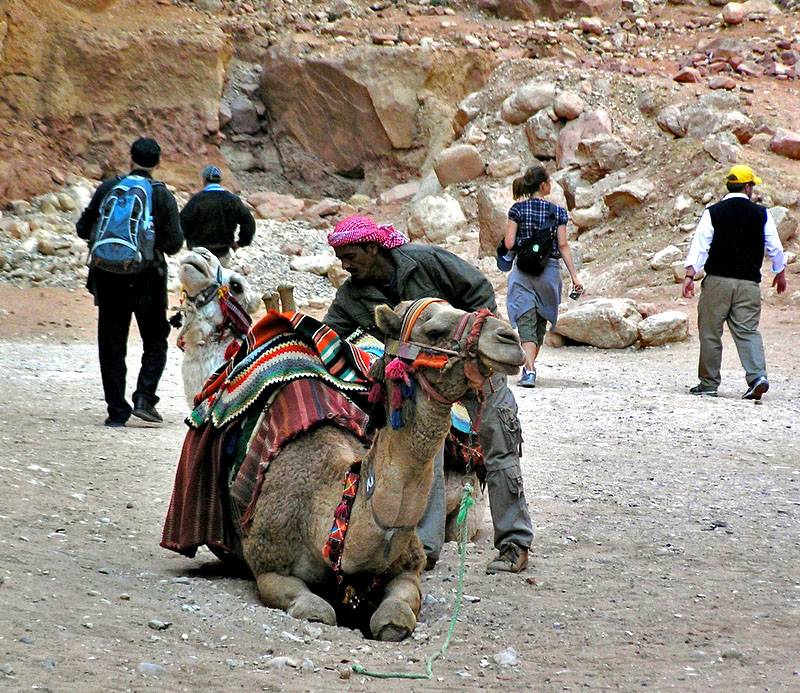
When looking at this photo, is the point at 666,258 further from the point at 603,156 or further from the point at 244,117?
the point at 244,117

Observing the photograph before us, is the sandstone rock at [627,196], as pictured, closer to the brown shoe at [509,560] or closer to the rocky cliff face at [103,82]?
the rocky cliff face at [103,82]

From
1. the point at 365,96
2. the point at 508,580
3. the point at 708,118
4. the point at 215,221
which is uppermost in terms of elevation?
the point at 365,96

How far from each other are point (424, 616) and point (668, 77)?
22.0 meters

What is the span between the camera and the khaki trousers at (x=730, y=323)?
9859 mm

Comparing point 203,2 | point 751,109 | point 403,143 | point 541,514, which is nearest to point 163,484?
point 541,514

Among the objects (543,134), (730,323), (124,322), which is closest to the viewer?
(124,322)

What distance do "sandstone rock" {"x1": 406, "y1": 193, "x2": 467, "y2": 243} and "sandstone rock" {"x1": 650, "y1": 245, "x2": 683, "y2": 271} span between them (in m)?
5.64

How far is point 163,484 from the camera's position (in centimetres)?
659

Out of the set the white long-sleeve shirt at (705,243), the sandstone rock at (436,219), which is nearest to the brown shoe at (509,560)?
the white long-sleeve shirt at (705,243)

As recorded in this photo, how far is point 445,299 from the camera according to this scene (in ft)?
16.0

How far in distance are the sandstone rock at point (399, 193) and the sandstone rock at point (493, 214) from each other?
6496 millimetres

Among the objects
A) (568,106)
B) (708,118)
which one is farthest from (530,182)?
(568,106)

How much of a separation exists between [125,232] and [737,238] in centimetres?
579

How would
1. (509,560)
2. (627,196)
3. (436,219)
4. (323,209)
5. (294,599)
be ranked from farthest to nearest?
(323,209), (436,219), (627,196), (509,560), (294,599)
